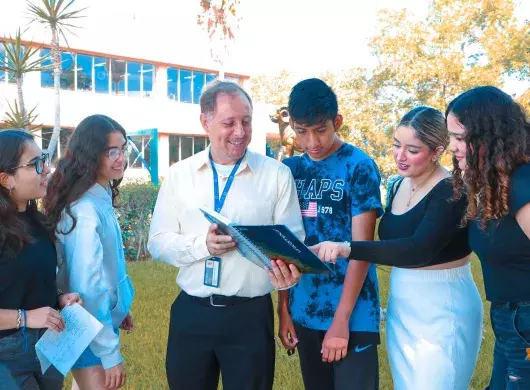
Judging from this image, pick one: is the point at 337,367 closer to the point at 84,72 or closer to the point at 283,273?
the point at 283,273

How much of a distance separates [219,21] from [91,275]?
79.3 ft

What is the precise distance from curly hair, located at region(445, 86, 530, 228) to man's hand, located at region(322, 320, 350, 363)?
866 millimetres

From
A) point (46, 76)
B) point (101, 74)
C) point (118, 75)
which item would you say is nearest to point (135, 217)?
point (46, 76)

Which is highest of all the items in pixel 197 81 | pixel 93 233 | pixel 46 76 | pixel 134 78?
pixel 197 81

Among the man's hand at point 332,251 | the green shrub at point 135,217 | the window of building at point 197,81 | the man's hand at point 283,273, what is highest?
the window of building at point 197,81

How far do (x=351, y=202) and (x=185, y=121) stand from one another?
27.2 meters

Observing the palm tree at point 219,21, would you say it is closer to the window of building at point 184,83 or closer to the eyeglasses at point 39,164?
the window of building at point 184,83

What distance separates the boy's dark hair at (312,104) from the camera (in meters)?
2.97

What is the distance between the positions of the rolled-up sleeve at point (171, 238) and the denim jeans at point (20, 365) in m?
0.69

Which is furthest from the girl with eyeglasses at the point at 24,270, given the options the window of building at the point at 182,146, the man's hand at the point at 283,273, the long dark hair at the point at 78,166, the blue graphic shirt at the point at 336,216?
the window of building at the point at 182,146

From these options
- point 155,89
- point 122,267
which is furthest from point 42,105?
point 122,267

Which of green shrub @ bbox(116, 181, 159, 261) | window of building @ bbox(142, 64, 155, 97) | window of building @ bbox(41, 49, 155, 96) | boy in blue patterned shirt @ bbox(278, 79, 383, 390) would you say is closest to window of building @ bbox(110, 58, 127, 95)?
window of building @ bbox(41, 49, 155, 96)

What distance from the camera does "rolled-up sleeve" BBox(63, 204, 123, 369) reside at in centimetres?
286

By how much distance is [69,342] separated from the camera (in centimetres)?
271
